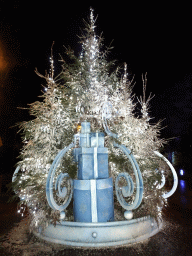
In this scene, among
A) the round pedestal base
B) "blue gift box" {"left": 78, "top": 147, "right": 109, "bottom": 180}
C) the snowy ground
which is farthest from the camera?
"blue gift box" {"left": 78, "top": 147, "right": 109, "bottom": 180}

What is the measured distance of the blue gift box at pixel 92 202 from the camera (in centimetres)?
517

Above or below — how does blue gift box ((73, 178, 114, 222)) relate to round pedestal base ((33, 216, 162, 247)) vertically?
above

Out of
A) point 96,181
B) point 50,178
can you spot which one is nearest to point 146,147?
point 96,181

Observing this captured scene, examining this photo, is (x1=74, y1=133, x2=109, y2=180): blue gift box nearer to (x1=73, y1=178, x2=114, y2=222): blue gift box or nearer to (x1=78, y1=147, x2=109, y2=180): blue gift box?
(x1=78, y1=147, x2=109, y2=180): blue gift box

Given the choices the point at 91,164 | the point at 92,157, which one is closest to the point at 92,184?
the point at 91,164

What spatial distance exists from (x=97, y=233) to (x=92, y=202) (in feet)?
2.45

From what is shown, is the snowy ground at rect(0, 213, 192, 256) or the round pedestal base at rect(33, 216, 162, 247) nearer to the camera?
the snowy ground at rect(0, 213, 192, 256)

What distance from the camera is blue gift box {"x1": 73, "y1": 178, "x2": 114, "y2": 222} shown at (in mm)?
5168

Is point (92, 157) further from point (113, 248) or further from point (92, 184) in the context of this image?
point (113, 248)

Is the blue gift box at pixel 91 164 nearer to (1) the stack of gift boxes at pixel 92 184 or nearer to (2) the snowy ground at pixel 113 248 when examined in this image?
(1) the stack of gift boxes at pixel 92 184

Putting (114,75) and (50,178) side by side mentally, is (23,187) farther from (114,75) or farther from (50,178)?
(114,75)

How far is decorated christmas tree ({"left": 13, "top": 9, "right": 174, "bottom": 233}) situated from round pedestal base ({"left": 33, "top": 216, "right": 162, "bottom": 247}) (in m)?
0.62

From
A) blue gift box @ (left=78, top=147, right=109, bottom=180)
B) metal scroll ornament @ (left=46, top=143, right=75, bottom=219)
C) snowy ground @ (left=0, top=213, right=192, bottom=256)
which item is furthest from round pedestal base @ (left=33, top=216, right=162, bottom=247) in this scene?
blue gift box @ (left=78, top=147, right=109, bottom=180)

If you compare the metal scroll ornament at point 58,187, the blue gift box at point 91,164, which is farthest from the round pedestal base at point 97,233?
the blue gift box at point 91,164
